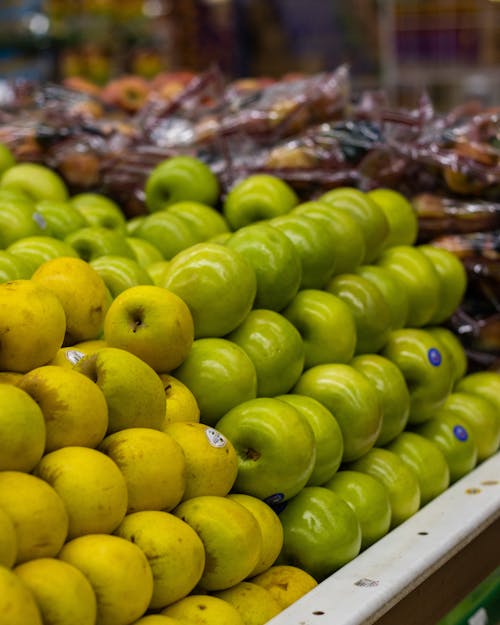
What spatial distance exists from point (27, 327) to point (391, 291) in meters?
0.93

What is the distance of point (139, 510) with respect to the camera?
4.55ft

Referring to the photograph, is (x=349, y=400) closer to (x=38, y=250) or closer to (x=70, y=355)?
(x=70, y=355)

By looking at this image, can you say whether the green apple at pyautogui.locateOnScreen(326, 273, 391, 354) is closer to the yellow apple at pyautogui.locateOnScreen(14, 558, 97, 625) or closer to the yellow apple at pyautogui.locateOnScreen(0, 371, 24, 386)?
the yellow apple at pyautogui.locateOnScreen(0, 371, 24, 386)

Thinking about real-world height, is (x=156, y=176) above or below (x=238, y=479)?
above

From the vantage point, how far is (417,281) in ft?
A: 7.32

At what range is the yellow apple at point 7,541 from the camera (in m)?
1.13

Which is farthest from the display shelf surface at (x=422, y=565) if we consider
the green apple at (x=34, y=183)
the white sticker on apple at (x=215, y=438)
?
the green apple at (x=34, y=183)

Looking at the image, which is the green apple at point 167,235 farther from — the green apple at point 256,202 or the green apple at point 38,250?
the green apple at point 38,250

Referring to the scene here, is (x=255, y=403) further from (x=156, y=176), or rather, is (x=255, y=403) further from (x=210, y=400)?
(x=156, y=176)

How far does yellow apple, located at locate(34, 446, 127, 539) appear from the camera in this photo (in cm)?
128

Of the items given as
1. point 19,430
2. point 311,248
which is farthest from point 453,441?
point 19,430

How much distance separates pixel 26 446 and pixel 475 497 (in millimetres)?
A: 944

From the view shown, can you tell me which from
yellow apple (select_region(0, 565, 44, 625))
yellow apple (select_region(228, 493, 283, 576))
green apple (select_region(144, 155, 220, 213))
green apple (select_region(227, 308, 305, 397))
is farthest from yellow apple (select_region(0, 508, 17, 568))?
green apple (select_region(144, 155, 220, 213))

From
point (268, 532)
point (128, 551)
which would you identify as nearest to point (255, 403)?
point (268, 532)
